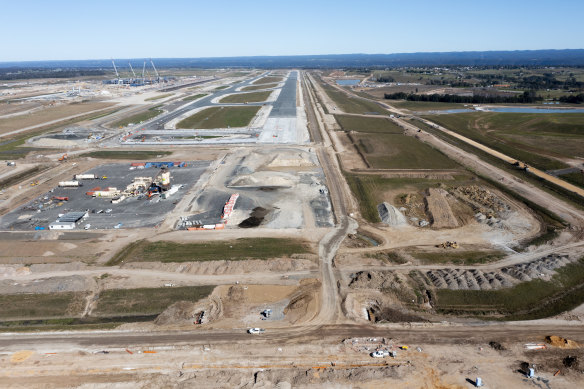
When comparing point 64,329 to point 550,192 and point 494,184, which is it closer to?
point 494,184

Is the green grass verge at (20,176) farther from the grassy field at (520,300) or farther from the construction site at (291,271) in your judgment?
the grassy field at (520,300)

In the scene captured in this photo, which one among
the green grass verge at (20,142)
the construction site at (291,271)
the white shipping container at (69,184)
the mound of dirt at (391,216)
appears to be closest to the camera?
the construction site at (291,271)

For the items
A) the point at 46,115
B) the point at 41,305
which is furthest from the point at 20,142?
the point at 41,305

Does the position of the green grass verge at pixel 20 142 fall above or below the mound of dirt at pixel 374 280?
above

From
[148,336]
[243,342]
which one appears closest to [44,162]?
[148,336]

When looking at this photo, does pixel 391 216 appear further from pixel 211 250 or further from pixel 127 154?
pixel 127 154

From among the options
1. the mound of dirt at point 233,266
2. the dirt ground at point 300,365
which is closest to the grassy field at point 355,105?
the mound of dirt at point 233,266
